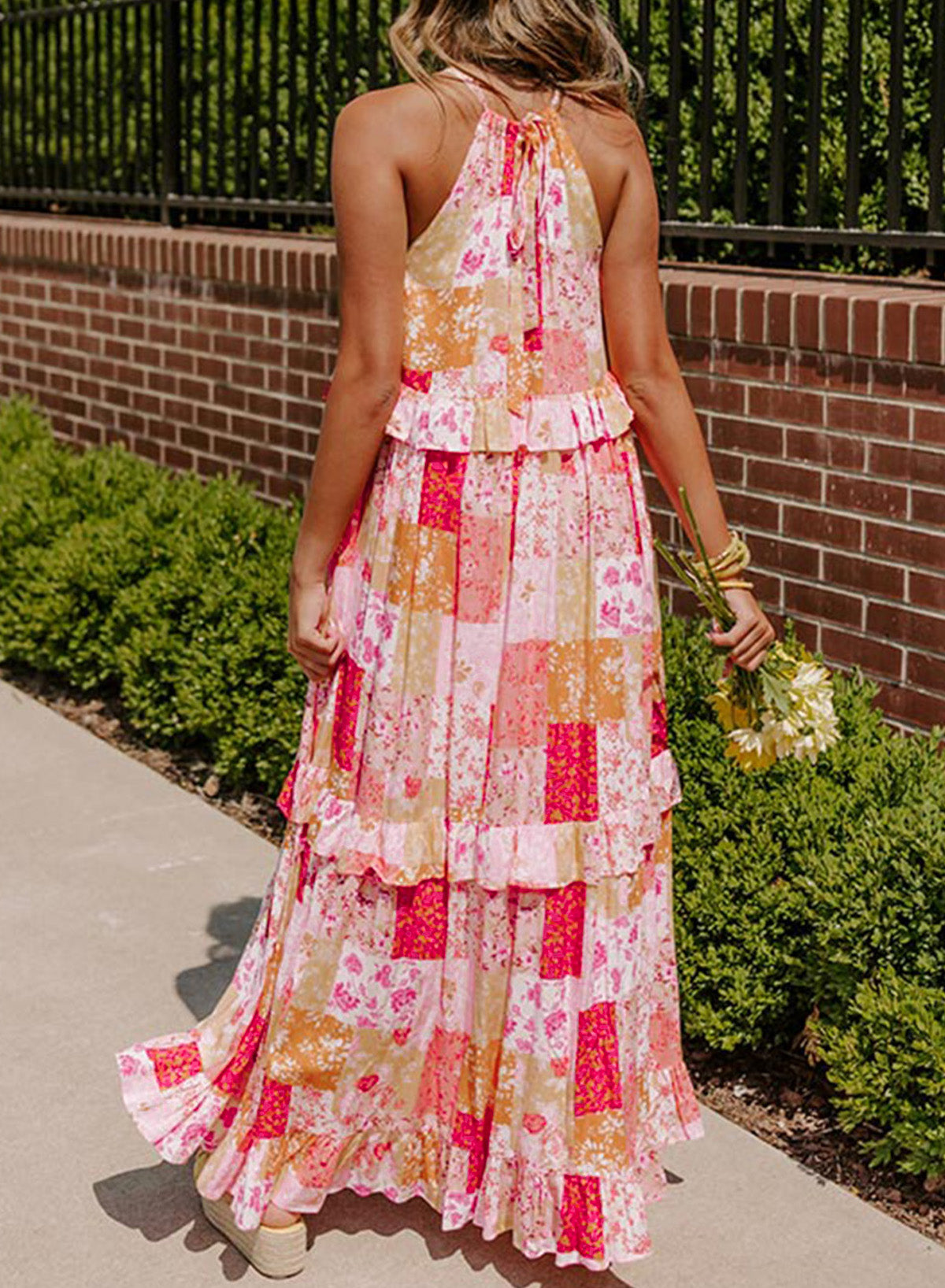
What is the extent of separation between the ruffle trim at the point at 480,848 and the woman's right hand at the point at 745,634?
30cm

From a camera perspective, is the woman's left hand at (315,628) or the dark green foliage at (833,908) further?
the dark green foliage at (833,908)

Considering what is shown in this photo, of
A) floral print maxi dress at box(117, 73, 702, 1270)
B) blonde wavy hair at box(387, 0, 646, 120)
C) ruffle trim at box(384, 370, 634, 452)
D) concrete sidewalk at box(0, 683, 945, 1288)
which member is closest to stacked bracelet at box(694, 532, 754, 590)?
floral print maxi dress at box(117, 73, 702, 1270)

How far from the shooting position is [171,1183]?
355cm

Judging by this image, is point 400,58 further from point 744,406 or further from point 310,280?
point 310,280

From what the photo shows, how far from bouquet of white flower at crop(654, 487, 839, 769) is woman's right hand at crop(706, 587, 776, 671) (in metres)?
0.01

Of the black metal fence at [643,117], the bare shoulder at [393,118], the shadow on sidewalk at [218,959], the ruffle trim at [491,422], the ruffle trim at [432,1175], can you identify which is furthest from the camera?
the black metal fence at [643,117]

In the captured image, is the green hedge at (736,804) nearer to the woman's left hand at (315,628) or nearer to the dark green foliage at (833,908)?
the dark green foliage at (833,908)

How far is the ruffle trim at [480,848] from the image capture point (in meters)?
3.04

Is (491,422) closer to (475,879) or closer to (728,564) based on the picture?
(728,564)

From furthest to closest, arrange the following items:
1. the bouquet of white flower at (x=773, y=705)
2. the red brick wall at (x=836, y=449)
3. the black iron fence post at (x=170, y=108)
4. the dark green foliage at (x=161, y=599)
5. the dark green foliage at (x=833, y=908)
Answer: the black iron fence post at (x=170, y=108)
the dark green foliage at (x=161, y=599)
the red brick wall at (x=836, y=449)
the dark green foliage at (x=833, y=908)
the bouquet of white flower at (x=773, y=705)

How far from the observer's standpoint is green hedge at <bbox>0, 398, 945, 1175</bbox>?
140 inches

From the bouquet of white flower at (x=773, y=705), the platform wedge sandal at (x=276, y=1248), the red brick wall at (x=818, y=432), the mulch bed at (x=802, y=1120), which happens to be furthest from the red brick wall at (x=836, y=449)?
the platform wedge sandal at (x=276, y=1248)

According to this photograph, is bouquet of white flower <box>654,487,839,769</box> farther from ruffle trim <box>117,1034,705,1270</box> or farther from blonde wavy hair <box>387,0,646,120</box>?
blonde wavy hair <box>387,0,646,120</box>

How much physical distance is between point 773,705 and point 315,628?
2.45 ft
